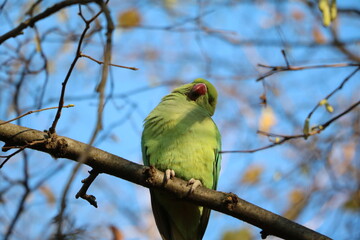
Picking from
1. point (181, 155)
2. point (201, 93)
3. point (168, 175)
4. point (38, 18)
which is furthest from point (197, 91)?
point (38, 18)

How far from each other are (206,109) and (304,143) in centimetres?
332

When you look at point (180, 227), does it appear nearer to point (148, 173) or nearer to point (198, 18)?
point (148, 173)

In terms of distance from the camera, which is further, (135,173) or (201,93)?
(201,93)

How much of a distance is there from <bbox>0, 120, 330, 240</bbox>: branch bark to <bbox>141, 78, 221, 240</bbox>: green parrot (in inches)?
19.0

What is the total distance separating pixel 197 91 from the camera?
13.4 feet

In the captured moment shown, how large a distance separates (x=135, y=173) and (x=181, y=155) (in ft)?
2.64

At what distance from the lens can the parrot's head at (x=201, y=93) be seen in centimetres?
410

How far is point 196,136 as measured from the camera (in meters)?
3.33

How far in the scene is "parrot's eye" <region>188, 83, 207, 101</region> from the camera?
13.4 feet

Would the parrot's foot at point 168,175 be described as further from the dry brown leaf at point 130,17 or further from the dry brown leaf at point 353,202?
the dry brown leaf at point 130,17

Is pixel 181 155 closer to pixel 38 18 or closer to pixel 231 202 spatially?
pixel 231 202

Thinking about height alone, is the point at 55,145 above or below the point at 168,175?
below

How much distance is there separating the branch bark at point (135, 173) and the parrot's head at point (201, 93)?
1.63 meters

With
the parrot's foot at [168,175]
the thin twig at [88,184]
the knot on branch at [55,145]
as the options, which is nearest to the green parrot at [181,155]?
the parrot's foot at [168,175]
